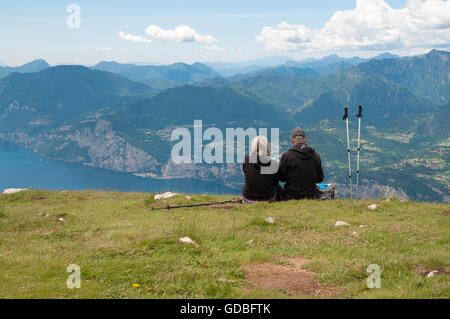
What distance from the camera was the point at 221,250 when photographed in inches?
334

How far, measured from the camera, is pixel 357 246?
888cm

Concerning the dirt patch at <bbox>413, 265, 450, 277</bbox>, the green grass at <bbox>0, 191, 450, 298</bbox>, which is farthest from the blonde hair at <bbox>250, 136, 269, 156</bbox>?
the dirt patch at <bbox>413, 265, 450, 277</bbox>

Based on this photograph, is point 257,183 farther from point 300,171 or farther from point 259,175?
point 300,171

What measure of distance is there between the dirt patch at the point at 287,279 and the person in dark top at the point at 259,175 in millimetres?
6764

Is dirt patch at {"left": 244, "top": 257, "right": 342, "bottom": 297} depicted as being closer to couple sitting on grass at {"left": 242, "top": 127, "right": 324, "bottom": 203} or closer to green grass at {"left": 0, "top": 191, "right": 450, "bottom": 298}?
green grass at {"left": 0, "top": 191, "right": 450, "bottom": 298}

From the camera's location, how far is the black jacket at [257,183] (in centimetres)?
1445

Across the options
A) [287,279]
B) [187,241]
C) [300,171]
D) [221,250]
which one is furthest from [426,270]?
[300,171]

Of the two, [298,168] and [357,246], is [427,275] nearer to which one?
[357,246]

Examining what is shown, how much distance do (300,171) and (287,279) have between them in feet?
27.8

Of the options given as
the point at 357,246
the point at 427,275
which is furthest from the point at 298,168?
the point at 427,275

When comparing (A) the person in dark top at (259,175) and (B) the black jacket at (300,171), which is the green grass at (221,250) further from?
(B) the black jacket at (300,171)
